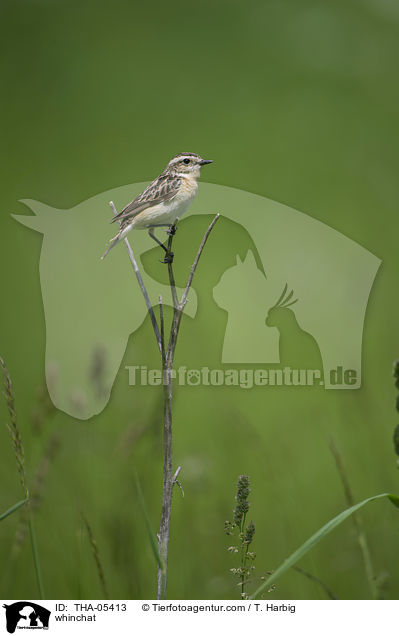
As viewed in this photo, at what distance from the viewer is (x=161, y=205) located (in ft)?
4.89

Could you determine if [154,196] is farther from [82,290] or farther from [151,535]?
[82,290]

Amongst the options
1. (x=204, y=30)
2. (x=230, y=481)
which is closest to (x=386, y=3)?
(x=204, y=30)

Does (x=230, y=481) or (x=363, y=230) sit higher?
(x=363, y=230)

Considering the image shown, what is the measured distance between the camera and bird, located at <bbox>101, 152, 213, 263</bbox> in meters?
1.49

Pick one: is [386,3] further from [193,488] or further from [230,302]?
[193,488]

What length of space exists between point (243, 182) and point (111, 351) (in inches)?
57.4

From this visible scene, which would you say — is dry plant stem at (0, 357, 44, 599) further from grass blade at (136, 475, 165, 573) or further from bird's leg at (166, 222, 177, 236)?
bird's leg at (166, 222, 177, 236)

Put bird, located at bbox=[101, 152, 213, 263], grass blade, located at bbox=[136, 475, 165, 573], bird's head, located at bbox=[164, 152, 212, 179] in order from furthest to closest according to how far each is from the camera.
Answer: bird's head, located at bbox=[164, 152, 212, 179]
bird, located at bbox=[101, 152, 213, 263]
grass blade, located at bbox=[136, 475, 165, 573]

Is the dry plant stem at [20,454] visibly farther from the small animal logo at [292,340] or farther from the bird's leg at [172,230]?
the small animal logo at [292,340]

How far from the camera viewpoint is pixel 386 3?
3.18 metres
